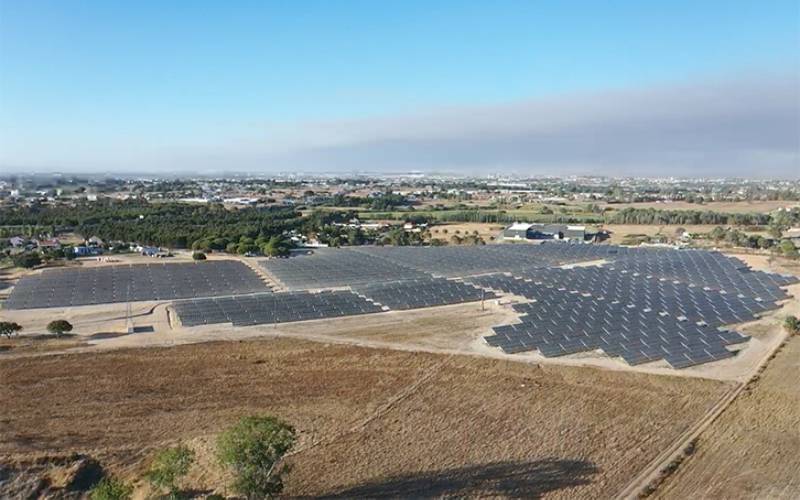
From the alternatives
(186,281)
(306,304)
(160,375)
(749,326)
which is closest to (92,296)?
(186,281)

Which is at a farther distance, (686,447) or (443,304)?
(443,304)

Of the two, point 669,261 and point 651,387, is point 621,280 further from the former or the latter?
point 651,387

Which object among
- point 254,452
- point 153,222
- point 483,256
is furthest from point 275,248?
point 254,452

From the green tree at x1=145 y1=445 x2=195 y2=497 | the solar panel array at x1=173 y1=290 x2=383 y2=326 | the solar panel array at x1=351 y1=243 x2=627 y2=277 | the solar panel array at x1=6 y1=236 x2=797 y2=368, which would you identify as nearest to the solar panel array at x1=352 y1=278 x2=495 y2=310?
the solar panel array at x1=6 y1=236 x2=797 y2=368

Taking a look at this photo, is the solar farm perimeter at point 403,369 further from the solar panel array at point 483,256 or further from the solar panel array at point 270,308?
the solar panel array at point 483,256

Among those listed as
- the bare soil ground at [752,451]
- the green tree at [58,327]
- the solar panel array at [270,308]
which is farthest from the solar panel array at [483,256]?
the green tree at [58,327]

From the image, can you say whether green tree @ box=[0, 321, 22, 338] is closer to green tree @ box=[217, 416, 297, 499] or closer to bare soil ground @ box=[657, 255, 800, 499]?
green tree @ box=[217, 416, 297, 499]

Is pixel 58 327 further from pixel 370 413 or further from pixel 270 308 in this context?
pixel 370 413
